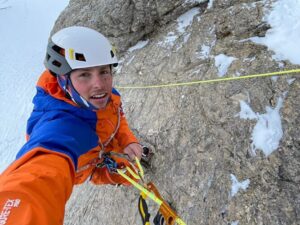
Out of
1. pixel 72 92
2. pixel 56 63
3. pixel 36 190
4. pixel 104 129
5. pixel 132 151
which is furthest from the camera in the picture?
Answer: pixel 132 151

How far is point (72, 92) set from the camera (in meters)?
2.62

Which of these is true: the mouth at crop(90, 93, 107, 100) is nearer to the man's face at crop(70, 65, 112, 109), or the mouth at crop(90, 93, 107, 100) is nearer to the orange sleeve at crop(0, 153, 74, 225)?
the man's face at crop(70, 65, 112, 109)

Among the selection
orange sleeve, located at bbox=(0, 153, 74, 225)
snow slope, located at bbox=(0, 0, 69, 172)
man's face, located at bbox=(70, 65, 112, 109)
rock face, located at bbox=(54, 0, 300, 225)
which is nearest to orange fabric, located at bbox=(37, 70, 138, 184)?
man's face, located at bbox=(70, 65, 112, 109)

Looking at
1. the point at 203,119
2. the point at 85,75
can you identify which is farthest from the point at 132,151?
the point at 85,75

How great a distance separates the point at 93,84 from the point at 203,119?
1.36 meters

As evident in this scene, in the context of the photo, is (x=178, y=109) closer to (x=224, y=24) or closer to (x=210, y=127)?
(x=210, y=127)

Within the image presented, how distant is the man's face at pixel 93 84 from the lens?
8.61 ft

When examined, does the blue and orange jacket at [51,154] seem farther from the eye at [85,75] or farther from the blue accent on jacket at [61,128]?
the eye at [85,75]

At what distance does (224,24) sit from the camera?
4207 millimetres

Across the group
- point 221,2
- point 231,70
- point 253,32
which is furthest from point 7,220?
point 221,2

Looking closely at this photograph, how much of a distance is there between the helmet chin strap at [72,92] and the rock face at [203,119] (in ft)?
4.12

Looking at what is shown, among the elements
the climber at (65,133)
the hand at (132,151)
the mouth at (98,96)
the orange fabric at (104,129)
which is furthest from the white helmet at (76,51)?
the hand at (132,151)

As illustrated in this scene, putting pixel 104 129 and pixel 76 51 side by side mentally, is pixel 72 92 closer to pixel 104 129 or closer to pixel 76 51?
pixel 76 51

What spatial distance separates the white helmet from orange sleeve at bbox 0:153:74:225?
89cm
